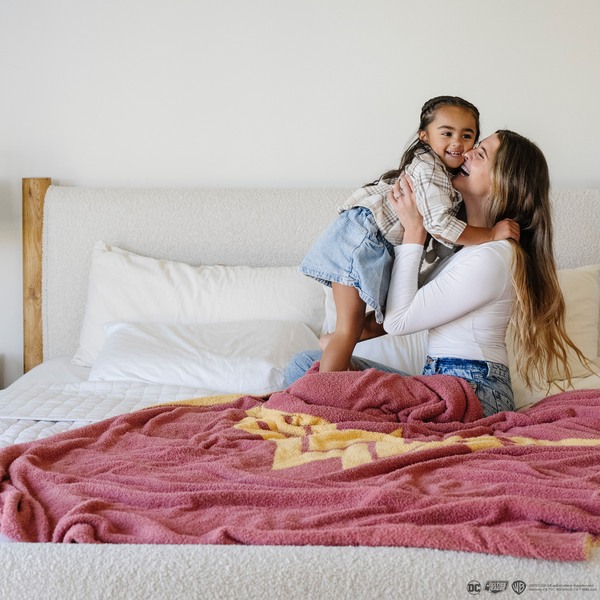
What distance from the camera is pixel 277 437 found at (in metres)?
1.30

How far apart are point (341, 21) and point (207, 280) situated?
1.23m

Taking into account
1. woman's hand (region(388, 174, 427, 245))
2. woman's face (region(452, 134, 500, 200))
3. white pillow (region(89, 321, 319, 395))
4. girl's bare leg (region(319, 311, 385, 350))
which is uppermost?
woman's face (region(452, 134, 500, 200))

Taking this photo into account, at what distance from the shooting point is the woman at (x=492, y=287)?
59.5 inches

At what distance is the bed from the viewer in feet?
2.50

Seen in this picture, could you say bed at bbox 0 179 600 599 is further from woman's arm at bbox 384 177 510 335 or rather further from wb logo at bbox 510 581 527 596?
woman's arm at bbox 384 177 510 335

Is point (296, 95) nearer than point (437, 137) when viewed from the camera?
No

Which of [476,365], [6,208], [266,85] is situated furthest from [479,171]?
[6,208]

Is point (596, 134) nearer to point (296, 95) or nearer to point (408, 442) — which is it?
point (296, 95)

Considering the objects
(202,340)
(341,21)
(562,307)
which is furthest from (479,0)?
(202,340)

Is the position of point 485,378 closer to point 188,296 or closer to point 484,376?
point 484,376

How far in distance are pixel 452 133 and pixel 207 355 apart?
3.33 ft

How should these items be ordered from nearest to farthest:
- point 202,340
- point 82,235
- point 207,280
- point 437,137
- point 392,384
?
point 392,384 → point 437,137 → point 202,340 → point 207,280 → point 82,235

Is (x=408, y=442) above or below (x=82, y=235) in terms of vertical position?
below

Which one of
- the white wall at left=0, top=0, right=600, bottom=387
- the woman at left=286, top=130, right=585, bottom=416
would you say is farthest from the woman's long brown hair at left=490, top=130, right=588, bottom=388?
the white wall at left=0, top=0, right=600, bottom=387
